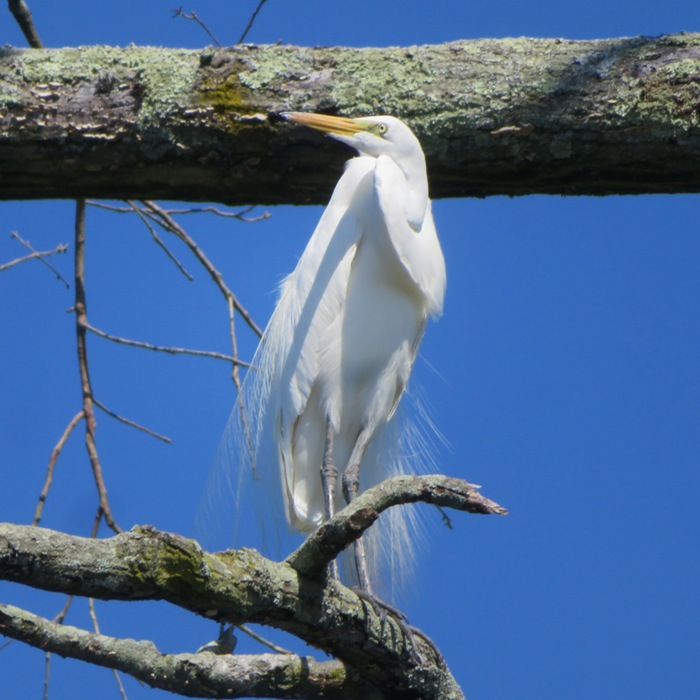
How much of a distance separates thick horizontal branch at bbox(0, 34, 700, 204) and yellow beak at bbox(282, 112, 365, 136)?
1.2 inches

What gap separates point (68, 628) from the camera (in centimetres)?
126

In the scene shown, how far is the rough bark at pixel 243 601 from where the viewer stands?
43.9 inches

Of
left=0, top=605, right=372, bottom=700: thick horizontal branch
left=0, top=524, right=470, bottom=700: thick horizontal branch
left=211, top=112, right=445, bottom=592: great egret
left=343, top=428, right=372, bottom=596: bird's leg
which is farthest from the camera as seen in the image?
left=211, top=112, right=445, bottom=592: great egret

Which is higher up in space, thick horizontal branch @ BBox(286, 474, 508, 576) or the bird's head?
the bird's head

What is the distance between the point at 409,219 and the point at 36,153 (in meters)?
0.79

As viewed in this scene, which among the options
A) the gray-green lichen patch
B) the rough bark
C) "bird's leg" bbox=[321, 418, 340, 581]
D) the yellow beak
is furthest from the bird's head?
the rough bark

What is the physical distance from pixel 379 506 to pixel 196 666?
32 cm

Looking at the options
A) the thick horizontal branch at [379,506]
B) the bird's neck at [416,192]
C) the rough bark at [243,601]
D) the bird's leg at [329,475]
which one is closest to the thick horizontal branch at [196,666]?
the rough bark at [243,601]

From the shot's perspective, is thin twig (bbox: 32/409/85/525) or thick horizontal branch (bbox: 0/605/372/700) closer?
thick horizontal branch (bbox: 0/605/372/700)

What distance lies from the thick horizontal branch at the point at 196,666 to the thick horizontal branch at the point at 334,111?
0.93 m

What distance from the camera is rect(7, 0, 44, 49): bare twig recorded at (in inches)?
90.9

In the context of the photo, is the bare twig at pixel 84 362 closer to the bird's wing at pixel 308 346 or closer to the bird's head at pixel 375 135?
the bird's wing at pixel 308 346

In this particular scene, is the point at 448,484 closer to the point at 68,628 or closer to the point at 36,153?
the point at 68,628

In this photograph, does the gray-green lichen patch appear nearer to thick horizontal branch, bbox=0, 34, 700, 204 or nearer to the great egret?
thick horizontal branch, bbox=0, 34, 700, 204
